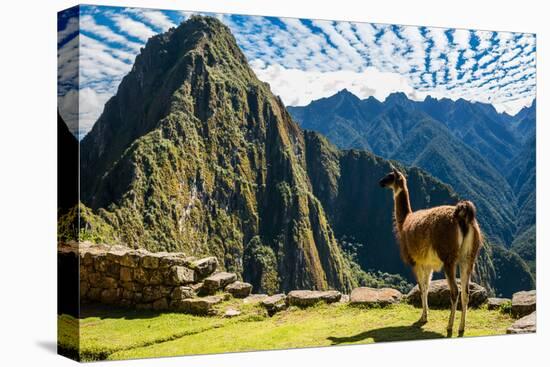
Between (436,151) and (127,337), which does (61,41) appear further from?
(436,151)

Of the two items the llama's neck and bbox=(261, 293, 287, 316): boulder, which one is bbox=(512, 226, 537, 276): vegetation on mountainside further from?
bbox=(261, 293, 287, 316): boulder

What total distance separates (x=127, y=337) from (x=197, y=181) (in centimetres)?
3612

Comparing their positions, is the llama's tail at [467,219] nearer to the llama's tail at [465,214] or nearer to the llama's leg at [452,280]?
the llama's tail at [465,214]

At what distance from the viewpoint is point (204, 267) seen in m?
12.3

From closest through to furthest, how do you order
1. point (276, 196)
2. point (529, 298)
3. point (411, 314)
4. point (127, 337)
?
point (127, 337), point (411, 314), point (529, 298), point (276, 196)

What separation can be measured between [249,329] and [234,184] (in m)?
26.6

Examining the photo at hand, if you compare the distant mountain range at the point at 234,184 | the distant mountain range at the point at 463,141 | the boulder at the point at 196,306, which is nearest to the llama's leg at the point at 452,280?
the distant mountain range at the point at 234,184

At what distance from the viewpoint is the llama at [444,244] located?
10234 millimetres

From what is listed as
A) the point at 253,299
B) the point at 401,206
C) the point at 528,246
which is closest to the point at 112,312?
the point at 253,299

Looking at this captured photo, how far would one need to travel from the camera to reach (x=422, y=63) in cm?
1346

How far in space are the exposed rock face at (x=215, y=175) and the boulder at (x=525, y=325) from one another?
320 inches

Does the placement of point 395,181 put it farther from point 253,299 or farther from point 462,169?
point 462,169

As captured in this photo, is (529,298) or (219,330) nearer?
(219,330)

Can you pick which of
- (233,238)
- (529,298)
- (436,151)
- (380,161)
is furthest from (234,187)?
(529,298)
